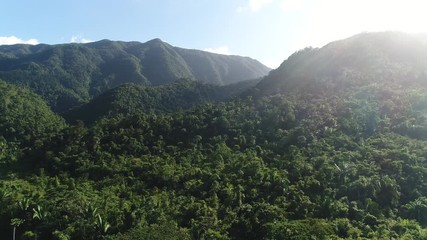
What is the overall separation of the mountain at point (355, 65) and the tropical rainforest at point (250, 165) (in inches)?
20.3

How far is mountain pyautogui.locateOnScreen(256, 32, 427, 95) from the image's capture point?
93312 millimetres

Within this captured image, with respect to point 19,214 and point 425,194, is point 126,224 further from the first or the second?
point 425,194

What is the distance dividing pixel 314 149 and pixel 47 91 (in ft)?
467

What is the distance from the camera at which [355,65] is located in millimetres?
101625

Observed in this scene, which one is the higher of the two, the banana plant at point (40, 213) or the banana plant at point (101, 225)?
the banana plant at point (40, 213)

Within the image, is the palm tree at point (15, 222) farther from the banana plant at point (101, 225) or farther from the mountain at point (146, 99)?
the mountain at point (146, 99)

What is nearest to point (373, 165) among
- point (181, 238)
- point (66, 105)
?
point (181, 238)

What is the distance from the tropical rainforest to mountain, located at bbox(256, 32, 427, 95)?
52 cm

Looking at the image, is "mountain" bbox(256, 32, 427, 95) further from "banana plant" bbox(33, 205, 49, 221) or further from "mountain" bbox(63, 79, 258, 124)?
"banana plant" bbox(33, 205, 49, 221)

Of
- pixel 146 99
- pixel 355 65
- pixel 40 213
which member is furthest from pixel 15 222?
pixel 146 99

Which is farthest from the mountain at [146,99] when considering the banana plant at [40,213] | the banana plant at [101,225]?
the banana plant at [101,225]

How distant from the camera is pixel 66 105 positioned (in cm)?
16738

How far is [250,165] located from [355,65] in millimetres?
52383

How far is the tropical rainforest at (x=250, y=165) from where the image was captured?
4916 cm
